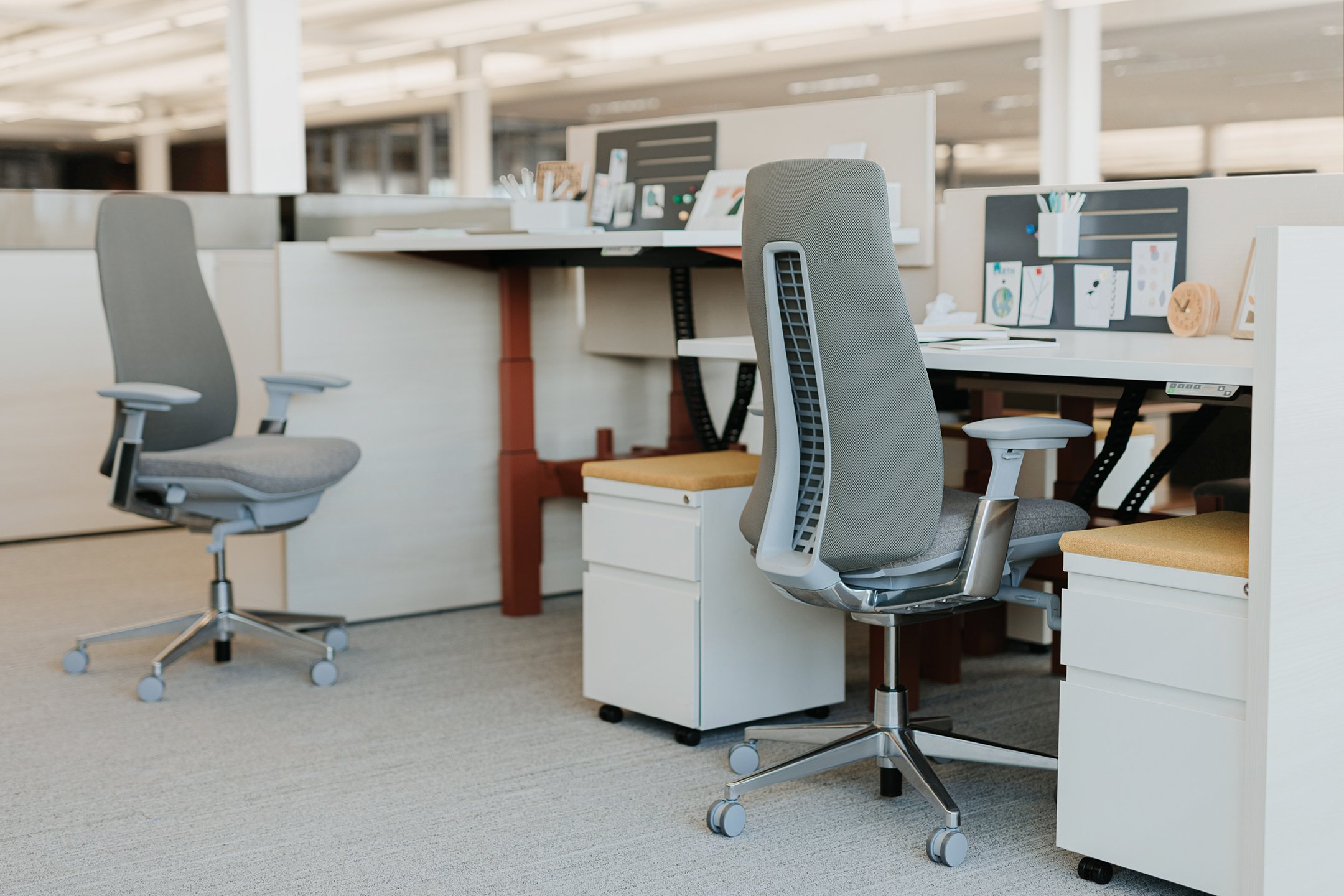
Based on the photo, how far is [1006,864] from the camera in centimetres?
210

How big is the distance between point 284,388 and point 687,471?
1212mm

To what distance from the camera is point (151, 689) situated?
117 inches

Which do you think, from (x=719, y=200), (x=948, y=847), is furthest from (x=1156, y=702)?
(x=719, y=200)

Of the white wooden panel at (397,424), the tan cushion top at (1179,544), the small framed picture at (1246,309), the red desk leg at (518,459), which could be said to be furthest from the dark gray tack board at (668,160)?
the tan cushion top at (1179,544)

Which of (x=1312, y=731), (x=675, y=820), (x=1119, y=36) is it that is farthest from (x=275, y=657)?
(x=1119, y=36)

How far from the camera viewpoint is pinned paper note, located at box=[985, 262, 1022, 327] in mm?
3008

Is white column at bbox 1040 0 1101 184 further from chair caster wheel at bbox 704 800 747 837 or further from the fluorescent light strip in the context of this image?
chair caster wheel at bbox 704 800 747 837

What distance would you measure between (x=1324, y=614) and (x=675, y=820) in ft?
3.41

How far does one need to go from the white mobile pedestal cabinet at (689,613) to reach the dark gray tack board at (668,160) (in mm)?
1113

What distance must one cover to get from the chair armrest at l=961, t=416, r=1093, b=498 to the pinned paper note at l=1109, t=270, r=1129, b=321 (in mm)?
880

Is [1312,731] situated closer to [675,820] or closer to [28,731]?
[675,820]

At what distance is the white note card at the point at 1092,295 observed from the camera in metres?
2.84

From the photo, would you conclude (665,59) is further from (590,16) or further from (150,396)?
(150,396)

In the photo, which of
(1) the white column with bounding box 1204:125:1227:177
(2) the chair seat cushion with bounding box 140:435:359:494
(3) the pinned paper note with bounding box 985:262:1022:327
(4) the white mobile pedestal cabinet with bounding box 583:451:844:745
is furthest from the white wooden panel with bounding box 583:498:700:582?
(1) the white column with bounding box 1204:125:1227:177
